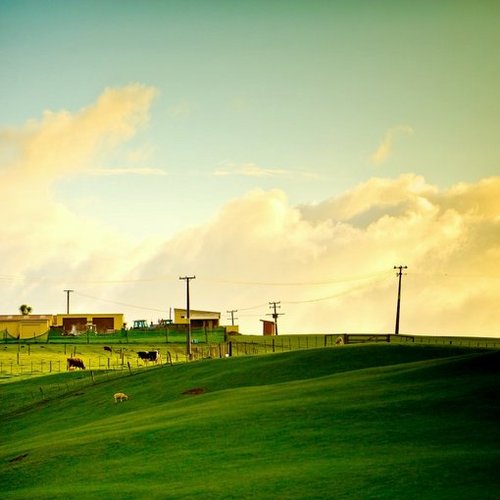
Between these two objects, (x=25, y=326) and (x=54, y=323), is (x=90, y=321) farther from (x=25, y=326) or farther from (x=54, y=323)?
(x=25, y=326)

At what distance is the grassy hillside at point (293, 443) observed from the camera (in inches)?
1182

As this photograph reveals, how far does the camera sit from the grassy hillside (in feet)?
98.5

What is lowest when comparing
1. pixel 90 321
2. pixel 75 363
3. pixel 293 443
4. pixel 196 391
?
pixel 293 443

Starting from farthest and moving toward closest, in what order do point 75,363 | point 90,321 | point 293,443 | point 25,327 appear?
point 90,321 < point 25,327 < point 75,363 < point 293,443

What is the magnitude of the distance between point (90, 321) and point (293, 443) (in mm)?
151524

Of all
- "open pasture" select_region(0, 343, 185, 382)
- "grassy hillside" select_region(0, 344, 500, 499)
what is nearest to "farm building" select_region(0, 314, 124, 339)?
"open pasture" select_region(0, 343, 185, 382)

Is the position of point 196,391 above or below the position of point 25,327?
below

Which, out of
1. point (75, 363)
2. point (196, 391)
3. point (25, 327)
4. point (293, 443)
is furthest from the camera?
point (25, 327)

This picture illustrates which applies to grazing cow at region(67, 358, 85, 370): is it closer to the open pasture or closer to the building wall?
the open pasture

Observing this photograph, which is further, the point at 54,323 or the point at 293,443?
the point at 54,323

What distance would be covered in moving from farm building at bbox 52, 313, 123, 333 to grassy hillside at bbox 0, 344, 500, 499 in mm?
116514

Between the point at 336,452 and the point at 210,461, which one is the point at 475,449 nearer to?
the point at 336,452

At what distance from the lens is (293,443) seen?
38.7 metres

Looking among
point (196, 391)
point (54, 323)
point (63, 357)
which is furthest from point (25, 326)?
point (196, 391)
